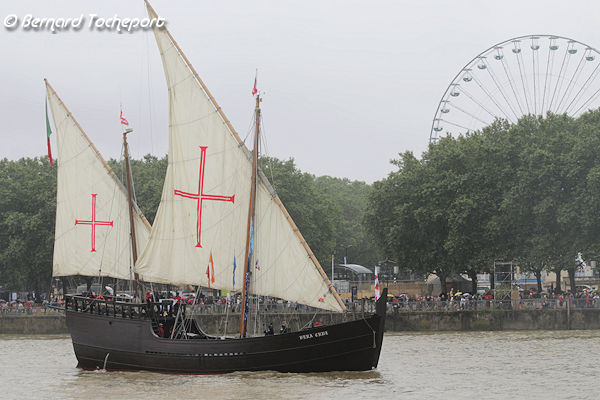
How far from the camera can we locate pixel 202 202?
44219 millimetres

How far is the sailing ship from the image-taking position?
39.7 m

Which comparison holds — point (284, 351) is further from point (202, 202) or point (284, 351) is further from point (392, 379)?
point (202, 202)

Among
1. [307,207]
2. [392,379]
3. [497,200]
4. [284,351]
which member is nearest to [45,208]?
[307,207]

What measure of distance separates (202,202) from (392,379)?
12567 mm

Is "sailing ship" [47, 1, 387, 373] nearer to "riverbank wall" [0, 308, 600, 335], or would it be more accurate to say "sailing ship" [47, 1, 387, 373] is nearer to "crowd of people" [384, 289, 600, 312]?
"riverbank wall" [0, 308, 600, 335]

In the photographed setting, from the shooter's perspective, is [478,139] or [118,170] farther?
[118,170]

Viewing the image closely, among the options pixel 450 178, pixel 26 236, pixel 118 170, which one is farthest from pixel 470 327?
pixel 118 170

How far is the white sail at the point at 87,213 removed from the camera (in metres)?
53.8

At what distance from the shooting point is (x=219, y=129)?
43969 mm

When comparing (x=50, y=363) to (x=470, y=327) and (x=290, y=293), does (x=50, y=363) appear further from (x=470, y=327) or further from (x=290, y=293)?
(x=470, y=327)

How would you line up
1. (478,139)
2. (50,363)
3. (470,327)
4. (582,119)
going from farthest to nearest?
(478,139) < (582,119) < (470,327) < (50,363)

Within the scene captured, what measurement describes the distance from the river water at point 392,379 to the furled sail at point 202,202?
16.9 ft

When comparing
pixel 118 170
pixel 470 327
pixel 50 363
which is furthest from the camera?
pixel 118 170

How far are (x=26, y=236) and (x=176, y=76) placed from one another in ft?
151
